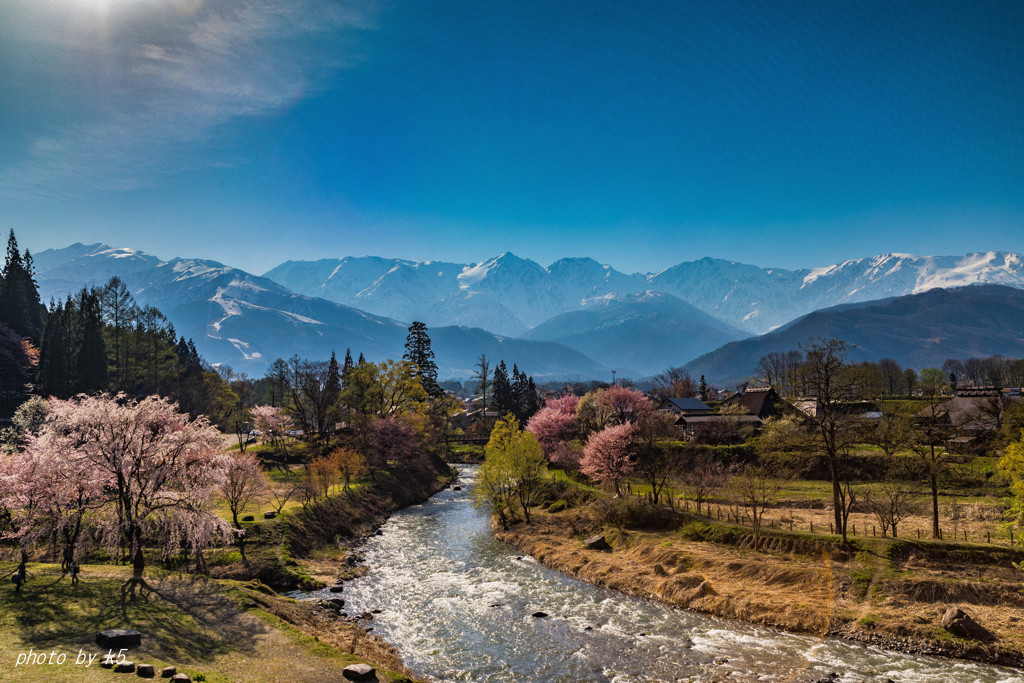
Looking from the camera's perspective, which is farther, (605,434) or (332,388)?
(332,388)

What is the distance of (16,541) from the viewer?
115ft

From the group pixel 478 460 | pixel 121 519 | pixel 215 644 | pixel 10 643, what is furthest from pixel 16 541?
pixel 478 460

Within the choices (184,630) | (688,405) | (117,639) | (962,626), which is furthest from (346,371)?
(962,626)

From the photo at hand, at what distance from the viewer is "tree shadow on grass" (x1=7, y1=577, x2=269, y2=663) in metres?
22.3

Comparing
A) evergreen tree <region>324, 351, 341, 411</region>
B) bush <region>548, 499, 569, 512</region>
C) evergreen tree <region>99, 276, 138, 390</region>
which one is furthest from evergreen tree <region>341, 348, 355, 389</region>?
bush <region>548, 499, 569, 512</region>

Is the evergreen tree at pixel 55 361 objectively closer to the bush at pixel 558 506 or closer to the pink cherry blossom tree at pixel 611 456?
the bush at pixel 558 506

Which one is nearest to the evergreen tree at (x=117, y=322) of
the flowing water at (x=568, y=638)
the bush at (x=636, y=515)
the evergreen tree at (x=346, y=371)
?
the evergreen tree at (x=346, y=371)

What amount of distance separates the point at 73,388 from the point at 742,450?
104m

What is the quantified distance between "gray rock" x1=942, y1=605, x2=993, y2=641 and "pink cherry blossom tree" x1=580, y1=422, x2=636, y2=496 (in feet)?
111

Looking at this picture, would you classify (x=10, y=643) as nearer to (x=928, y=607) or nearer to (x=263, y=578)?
(x=263, y=578)

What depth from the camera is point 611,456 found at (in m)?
61.3

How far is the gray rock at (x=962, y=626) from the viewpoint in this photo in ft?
88.1

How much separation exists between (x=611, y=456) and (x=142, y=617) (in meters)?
45.7

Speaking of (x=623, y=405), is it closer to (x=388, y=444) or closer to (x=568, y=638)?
(x=388, y=444)
